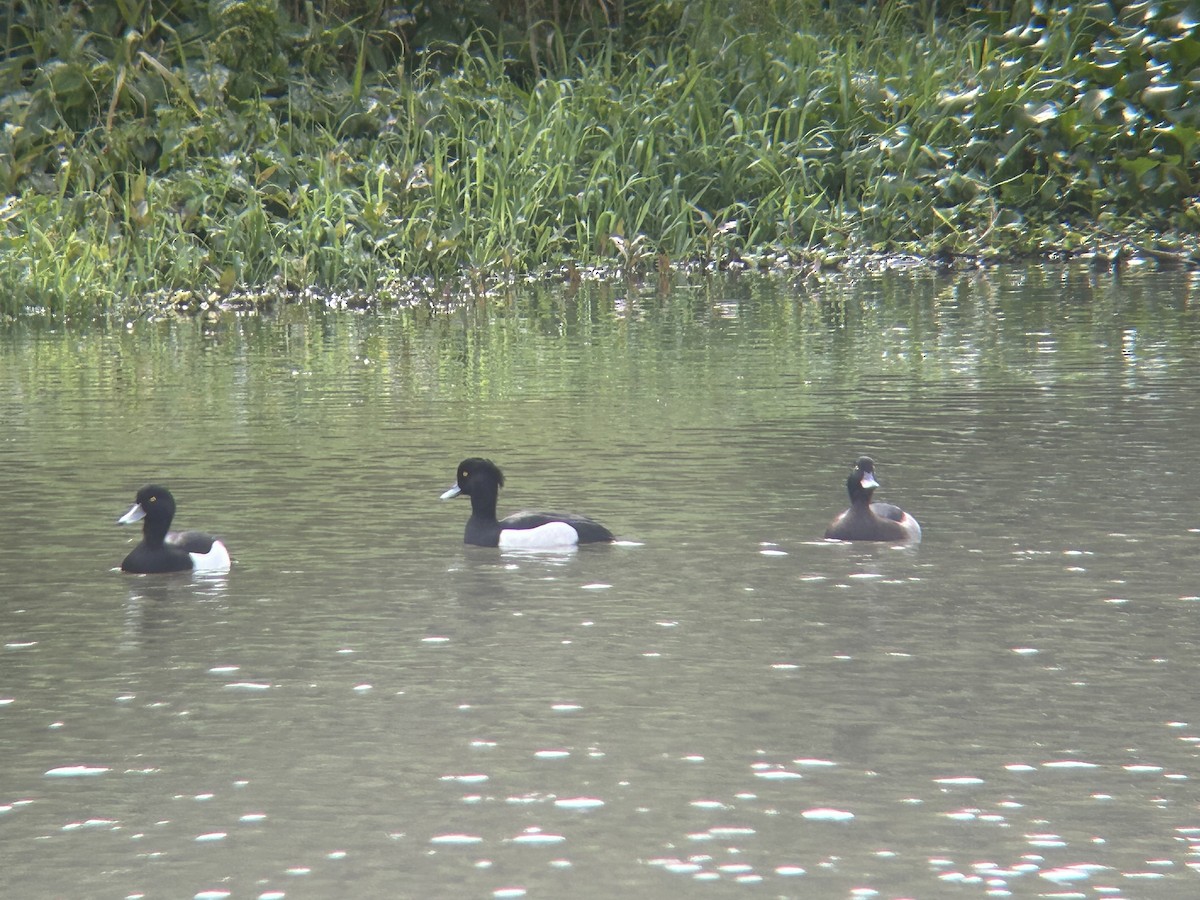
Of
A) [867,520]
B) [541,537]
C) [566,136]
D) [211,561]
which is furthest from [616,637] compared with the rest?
[566,136]

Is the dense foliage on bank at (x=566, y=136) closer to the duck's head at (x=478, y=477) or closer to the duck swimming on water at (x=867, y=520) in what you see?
the duck's head at (x=478, y=477)

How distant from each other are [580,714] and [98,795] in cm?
152

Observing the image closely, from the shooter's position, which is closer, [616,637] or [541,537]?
[616,637]

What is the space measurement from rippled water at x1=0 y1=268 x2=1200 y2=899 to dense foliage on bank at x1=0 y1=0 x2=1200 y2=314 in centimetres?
545

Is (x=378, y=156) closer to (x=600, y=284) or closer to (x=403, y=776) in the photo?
(x=600, y=284)

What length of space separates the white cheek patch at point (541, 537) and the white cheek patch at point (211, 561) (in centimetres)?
118

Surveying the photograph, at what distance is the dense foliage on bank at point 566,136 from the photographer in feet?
66.4

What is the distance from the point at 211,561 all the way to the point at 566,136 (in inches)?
523

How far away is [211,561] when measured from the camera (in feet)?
29.6

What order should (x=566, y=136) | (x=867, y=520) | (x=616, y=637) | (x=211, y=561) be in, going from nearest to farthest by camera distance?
(x=616, y=637), (x=211, y=561), (x=867, y=520), (x=566, y=136)

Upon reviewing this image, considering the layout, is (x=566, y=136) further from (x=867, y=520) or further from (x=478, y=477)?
(x=867, y=520)

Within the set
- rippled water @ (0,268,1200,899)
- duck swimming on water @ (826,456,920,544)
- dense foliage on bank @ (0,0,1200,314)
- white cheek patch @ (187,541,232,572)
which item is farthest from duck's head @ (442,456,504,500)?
dense foliage on bank @ (0,0,1200,314)

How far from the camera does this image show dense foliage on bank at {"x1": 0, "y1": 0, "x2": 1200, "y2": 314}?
20.2 meters

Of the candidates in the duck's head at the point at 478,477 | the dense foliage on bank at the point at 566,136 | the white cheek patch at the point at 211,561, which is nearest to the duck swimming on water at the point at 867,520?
the duck's head at the point at 478,477
